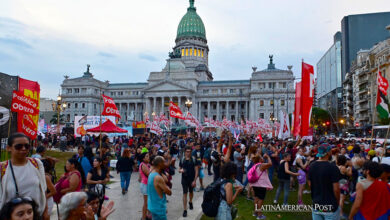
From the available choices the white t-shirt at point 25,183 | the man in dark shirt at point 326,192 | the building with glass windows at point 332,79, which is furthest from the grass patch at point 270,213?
the building with glass windows at point 332,79

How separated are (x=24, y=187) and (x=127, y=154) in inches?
265

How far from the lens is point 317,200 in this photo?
534 centimetres

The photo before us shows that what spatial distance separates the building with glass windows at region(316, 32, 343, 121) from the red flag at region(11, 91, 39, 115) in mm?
84796

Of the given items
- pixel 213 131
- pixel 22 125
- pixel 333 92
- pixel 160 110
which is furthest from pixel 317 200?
pixel 333 92

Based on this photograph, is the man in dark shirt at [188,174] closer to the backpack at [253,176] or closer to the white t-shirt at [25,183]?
the backpack at [253,176]

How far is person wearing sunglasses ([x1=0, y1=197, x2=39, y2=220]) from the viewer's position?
9.25ft

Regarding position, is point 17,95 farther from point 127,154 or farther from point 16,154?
point 16,154

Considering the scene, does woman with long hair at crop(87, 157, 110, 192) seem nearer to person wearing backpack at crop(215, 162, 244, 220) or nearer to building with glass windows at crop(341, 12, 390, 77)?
person wearing backpack at crop(215, 162, 244, 220)

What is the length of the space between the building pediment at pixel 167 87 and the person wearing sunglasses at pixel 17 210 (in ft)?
246

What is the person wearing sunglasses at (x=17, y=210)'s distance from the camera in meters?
2.82

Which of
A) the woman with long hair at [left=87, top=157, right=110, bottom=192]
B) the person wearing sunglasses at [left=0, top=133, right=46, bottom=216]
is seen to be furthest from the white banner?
the person wearing sunglasses at [left=0, top=133, right=46, bottom=216]

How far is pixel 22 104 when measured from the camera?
9.95 metres

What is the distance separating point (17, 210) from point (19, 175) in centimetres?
117

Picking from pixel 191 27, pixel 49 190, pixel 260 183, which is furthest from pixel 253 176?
pixel 191 27
